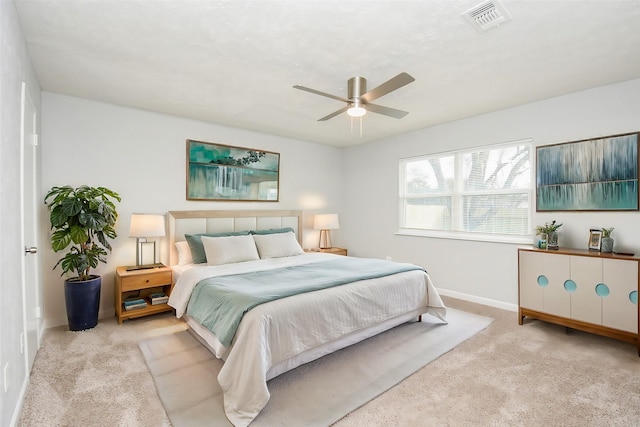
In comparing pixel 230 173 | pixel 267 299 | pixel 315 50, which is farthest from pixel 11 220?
pixel 230 173

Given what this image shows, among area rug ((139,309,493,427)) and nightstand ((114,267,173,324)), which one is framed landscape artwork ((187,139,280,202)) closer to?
nightstand ((114,267,173,324))

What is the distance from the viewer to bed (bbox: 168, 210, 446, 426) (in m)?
2.12

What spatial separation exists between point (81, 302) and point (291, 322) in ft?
7.91

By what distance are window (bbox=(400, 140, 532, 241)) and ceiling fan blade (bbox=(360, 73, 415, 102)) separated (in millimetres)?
2340

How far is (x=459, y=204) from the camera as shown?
4.59 metres

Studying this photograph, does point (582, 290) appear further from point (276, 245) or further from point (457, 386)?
point (276, 245)

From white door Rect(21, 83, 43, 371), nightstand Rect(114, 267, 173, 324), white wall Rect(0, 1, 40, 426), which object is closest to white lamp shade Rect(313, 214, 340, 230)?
nightstand Rect(114, 267, 173, 324)

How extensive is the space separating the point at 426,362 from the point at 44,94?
464cm

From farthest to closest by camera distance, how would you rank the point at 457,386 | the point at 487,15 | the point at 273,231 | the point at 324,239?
the point at 324,239 → the point at 273,231 → the point at 457,386 → the point at 487,15

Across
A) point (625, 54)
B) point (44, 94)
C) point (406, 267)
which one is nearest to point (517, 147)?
point (625, 54)

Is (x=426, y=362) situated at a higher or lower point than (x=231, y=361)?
lower

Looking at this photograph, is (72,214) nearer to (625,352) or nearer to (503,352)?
(503,352)

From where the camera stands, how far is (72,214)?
3.08 meters

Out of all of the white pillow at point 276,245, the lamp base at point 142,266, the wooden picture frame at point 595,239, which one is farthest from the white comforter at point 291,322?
the wooden picture frame at point 595,239
